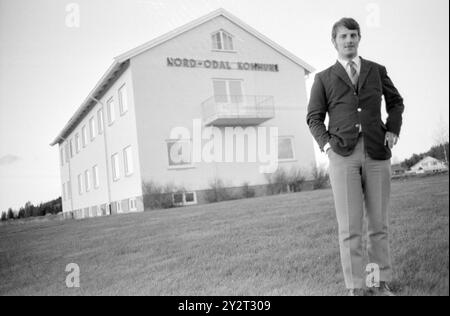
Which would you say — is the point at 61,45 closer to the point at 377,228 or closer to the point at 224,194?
the point at 377,228

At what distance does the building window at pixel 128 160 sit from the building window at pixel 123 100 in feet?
3.95

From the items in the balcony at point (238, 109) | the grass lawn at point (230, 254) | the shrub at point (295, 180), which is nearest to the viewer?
the grass lawn at point (230, 254)

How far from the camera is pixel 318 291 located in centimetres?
262

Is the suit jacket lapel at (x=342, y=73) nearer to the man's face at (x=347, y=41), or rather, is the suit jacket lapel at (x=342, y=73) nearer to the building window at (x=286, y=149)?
the man's face at (x=347, y=41)

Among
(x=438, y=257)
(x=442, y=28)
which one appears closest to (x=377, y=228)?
(x=438, y=257)

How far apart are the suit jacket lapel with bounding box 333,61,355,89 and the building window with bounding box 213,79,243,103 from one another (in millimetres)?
10291

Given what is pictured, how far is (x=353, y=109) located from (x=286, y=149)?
34.7 feet

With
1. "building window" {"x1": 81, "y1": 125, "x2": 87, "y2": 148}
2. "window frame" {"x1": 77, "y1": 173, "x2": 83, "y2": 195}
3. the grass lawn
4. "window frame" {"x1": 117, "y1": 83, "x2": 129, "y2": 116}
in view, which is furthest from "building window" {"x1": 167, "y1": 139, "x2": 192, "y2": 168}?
"window frame" {"x1": 77, "y1": 173, "x2": 83, "y2": 195}

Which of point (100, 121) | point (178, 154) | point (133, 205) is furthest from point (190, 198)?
point (100, 121)

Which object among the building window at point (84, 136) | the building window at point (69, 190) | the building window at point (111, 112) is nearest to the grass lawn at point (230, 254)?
the building window at point (111, 112)

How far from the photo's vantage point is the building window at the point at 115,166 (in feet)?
47.5

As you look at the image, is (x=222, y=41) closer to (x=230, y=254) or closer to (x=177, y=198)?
(x=177, y=198)

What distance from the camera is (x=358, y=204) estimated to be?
8.43 ft

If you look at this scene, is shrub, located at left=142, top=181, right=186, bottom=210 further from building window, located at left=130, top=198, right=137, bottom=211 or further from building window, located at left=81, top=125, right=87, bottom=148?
building window, located at left=81, top=125, right=87, bottom=148
